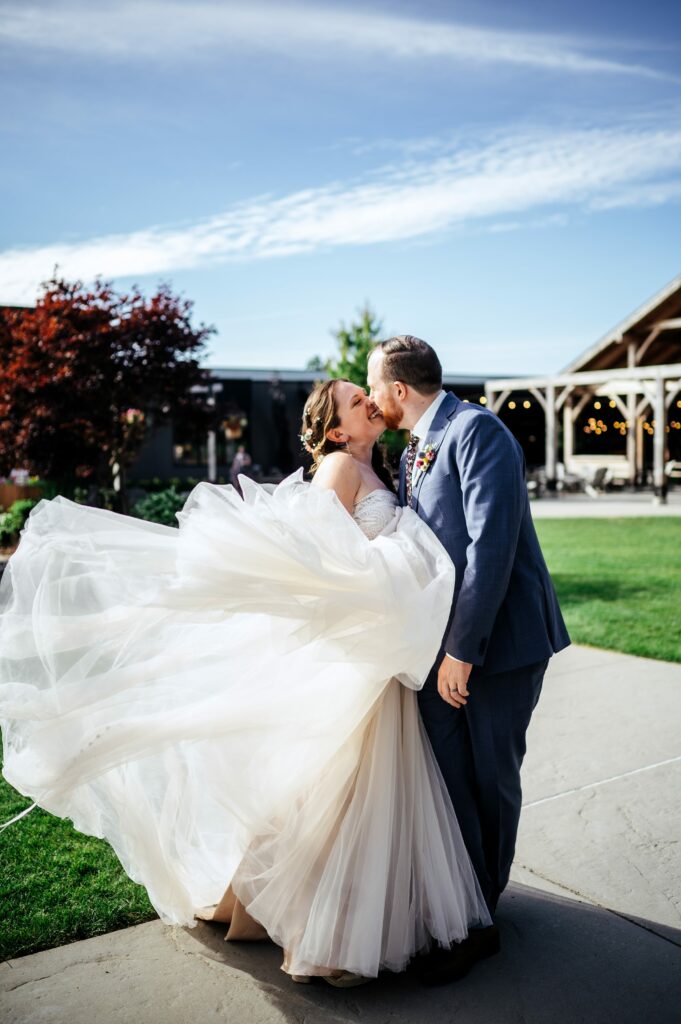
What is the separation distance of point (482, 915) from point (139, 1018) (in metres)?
1.11

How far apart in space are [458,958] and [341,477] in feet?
5.34

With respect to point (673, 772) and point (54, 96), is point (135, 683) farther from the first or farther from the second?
point (54, 96)

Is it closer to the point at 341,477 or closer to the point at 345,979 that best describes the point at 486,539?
the point at 341,477

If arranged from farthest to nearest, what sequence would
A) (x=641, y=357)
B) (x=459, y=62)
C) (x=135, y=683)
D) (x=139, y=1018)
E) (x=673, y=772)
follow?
(x=641, y=357), (x=459, y=62), (x=673, y=772), (x=135, y=683), (x=139, y=1018)

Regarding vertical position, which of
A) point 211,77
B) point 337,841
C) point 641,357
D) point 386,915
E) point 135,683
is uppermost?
point 211,77

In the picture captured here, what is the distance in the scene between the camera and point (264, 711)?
269 centimetres

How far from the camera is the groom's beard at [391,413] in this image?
10.0ft

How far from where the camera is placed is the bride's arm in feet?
9.78

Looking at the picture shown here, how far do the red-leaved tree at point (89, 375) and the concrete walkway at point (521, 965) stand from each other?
9.54 m

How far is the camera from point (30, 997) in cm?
263

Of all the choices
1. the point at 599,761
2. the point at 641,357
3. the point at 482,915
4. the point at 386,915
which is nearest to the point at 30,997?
the point at 386,915

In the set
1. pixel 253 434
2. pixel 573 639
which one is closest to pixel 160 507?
pixel 573 639

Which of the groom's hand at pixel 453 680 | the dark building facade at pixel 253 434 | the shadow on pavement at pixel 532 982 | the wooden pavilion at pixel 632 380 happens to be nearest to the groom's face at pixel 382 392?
the groom's hand at pixel 453 680

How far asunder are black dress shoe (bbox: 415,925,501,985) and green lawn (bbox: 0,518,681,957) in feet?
3.66
